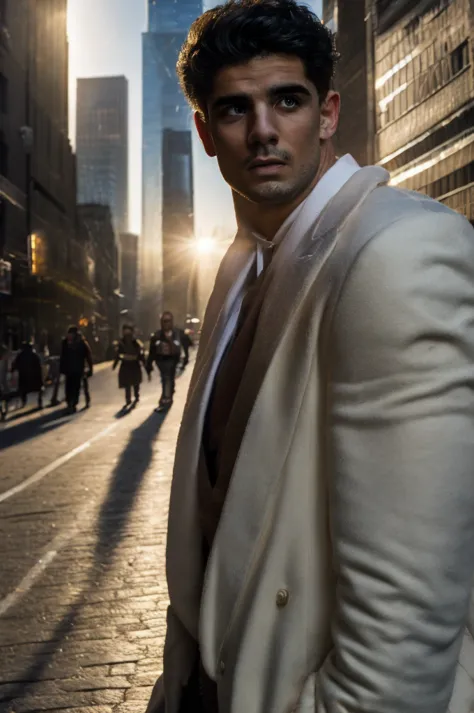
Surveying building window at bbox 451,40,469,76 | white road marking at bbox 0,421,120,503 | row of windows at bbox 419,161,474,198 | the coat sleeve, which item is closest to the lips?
the coat sleeve

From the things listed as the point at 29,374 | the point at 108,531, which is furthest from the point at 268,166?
the point at 29,374

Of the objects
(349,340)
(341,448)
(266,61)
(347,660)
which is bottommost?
(347,660)

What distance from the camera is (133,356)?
56.7 ft

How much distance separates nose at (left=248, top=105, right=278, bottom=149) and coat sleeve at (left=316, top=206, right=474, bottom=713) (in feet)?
1.37

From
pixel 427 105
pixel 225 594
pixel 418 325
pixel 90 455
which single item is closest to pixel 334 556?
pixel 225 594

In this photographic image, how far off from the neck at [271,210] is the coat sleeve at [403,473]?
1.28ft

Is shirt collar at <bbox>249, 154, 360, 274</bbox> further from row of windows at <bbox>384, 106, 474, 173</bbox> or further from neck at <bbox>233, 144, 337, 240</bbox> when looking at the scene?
row of windows at <bbox>384, 106, 474, 173</bbox>

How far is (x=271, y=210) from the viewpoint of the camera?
1524 millimetres

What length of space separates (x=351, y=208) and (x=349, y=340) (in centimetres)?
26

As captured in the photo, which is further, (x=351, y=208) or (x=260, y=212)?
(x=260, y=212)

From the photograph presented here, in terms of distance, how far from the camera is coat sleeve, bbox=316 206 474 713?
1075mm

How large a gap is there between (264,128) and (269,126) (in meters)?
0.01

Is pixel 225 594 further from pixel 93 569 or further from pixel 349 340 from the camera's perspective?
pixel 93 569

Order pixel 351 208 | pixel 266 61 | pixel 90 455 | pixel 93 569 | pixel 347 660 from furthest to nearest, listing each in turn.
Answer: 1. pixel 90 455
2. pixel 93 569
3. pixel 266 61
4. pixel 351 208
5. pixel 347 660
